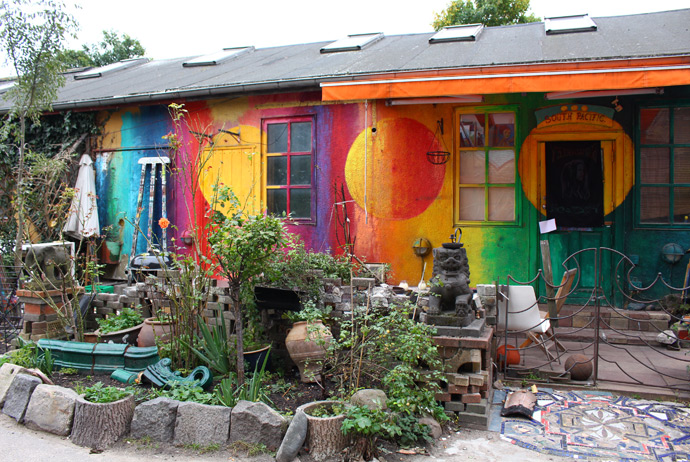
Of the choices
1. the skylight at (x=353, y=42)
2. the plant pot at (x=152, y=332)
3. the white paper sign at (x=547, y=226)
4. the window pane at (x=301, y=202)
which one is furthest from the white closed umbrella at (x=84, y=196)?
the white paper sign at (x=547, y=226)

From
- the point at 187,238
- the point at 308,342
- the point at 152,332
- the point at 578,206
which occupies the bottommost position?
the point at 152,332

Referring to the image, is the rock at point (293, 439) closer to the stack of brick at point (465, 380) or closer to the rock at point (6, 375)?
the stack of brick at point (465, 380)

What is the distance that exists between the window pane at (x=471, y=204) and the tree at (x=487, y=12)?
12.1 metres

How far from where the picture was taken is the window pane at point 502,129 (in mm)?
7488

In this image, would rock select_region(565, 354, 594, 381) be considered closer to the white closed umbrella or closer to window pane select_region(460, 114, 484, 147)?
window pane select_region(460, 114, 484, 147)

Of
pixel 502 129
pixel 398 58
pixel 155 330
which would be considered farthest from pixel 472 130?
pixel 155 330

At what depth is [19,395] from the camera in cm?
471

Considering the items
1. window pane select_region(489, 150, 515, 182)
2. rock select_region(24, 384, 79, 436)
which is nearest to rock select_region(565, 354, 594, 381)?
window pane select_region(489, 150, 515, 182)

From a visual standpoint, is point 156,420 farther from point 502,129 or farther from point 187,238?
point 502,129

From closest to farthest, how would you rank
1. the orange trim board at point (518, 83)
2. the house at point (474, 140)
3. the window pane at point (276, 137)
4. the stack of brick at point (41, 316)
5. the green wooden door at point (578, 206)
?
1. the orange trim board at point (518, 83)
2. the stack of brick at point (41, 316)
3. the house at point (474, 140)
4. the green wooden door at point (578, 206)
5. the window pane at point (276, 137)

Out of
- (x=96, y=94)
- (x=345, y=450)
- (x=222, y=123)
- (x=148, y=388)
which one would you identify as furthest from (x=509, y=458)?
(x=96, y=94)

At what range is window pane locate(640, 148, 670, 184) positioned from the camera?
23.1ft

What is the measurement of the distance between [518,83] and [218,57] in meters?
7.48

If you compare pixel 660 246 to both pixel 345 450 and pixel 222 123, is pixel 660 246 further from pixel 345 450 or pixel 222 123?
pixel 222 123
